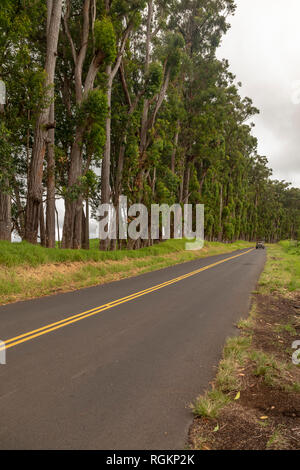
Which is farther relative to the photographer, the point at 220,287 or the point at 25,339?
the point at 220,287

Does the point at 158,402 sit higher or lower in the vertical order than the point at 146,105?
lower

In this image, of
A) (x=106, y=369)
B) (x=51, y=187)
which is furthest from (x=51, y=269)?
(x=106, y=369)

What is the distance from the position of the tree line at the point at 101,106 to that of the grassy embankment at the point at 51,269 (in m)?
1.60

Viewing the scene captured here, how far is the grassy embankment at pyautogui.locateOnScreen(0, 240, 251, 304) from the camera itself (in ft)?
32.6

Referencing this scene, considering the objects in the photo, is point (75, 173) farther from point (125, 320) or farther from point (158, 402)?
point (158, 402)

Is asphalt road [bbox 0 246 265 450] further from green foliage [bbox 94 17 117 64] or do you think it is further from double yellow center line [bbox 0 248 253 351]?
green foliage [bbox 94 17 117 64]

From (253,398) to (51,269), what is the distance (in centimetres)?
998

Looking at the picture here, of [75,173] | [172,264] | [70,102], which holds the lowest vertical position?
[172,264]

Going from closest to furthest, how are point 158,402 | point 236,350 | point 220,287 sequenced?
point 158,402, point 236,350, point 220,287

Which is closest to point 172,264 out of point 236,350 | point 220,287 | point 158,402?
point 220,287

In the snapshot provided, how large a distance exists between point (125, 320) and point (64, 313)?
1.71 metres

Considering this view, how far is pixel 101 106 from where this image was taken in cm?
1459

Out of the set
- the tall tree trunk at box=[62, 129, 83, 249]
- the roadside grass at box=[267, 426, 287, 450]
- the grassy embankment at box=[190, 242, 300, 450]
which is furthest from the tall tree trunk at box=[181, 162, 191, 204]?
the roadside grass at box=[267, 426, 287, 450]
